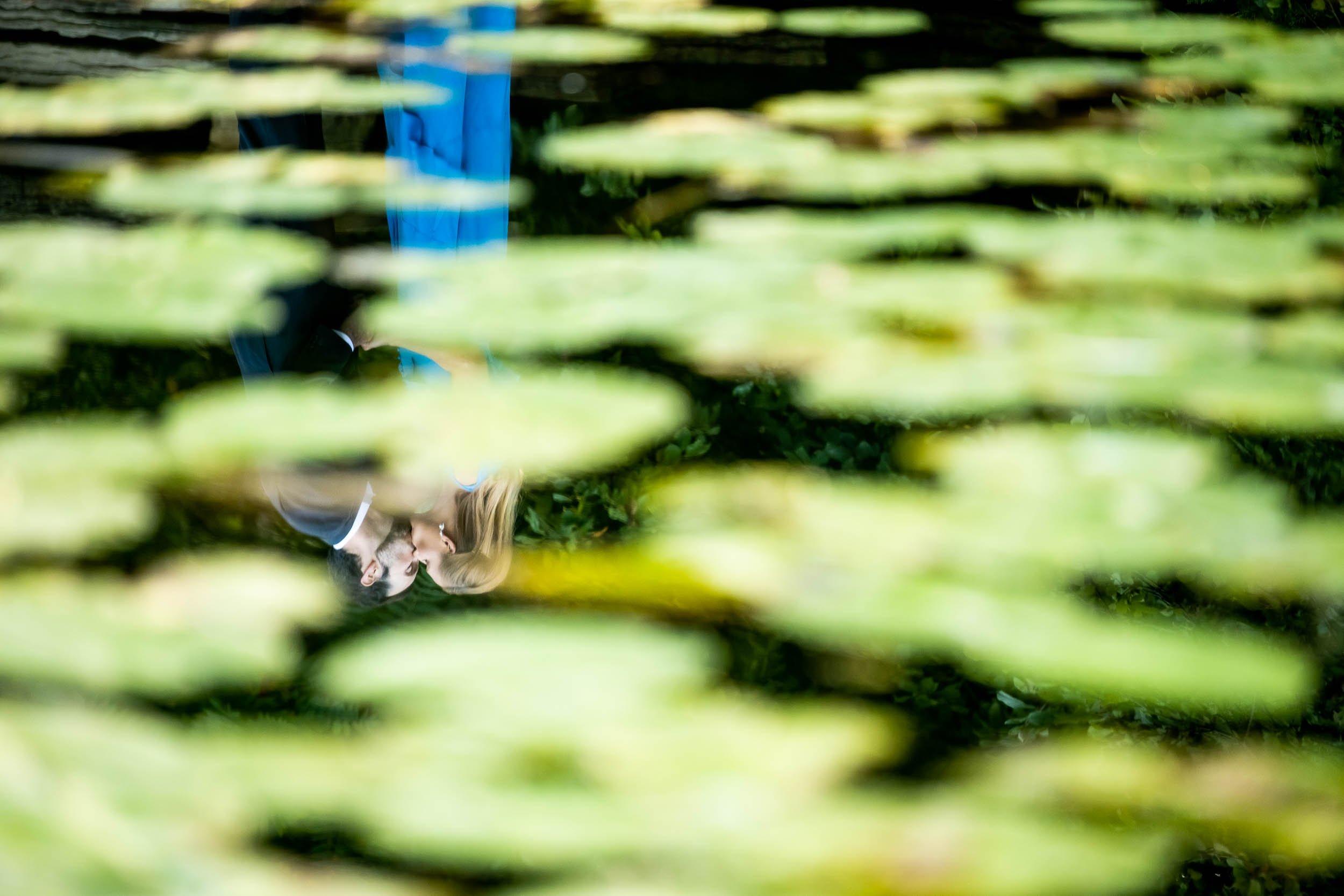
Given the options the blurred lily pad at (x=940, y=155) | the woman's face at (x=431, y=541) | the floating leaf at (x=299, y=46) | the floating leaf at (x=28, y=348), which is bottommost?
the woman's face at (x=431, y=541)

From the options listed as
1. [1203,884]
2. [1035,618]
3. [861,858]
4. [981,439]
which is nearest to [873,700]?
[1203,884]

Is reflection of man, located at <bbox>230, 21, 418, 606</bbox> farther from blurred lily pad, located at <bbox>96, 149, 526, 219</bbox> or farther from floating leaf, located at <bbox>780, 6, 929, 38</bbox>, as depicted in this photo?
floating leaf, located at <bbox>780, 6, 929, 38</bbox>

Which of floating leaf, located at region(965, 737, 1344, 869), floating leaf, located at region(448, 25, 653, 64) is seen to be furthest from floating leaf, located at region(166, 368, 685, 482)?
floating leaf, located at region(448, 25, 653, 64)

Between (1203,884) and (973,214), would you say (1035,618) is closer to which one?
(973,214)

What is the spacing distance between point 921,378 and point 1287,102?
3.29 ft

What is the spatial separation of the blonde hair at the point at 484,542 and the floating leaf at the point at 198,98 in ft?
1.56

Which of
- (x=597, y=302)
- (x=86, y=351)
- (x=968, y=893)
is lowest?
(x=86, y=351)

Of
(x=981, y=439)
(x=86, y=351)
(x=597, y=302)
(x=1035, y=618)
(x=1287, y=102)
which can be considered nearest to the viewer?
(x=1035, y=618)

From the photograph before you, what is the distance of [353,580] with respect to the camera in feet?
4.81

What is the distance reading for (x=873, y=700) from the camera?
1.95 m

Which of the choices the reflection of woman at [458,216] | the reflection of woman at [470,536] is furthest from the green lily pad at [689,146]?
the reflection of woman at [470,536]

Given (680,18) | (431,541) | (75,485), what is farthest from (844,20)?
(75,485)

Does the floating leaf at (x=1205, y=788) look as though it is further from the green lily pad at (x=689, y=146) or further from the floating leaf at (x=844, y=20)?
the floating leaf at (x=844, y=20)

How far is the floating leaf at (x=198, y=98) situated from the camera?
1.29 m
